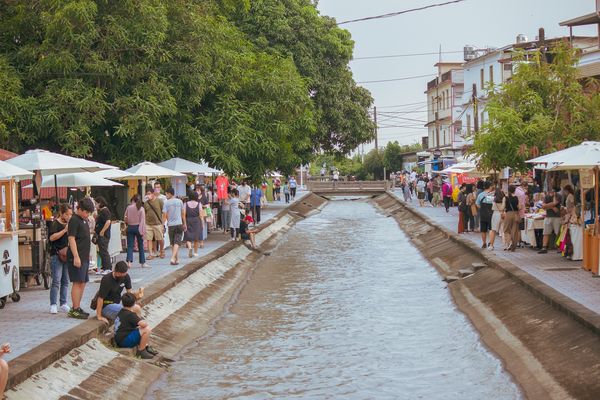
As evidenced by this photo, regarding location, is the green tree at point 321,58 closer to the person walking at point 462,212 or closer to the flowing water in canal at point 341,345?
the person walking at point 462,212

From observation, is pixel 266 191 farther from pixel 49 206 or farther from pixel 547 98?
pixel 49 206

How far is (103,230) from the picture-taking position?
62.1ft

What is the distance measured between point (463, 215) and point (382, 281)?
7847 mm

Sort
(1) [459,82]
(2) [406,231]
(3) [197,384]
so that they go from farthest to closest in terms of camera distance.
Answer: (1) [459,82]
(2) [406,231]
(3) [197,384]

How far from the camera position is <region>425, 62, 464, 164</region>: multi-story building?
80512mm

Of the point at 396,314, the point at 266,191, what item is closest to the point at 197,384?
the point at 396,314

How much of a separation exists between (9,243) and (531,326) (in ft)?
28.4

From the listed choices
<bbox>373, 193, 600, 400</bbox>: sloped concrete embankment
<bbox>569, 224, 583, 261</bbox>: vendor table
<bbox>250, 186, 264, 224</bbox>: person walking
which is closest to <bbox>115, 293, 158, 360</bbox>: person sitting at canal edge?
<bbox>373, 193, 600, 400</bbox>: sloped concrete embankment

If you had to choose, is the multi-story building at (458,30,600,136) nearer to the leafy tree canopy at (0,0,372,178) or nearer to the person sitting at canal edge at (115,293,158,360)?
the leafy tree canopy at (0,0,372,178)

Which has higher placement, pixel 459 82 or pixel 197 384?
pixel 459 82

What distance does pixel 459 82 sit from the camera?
86.0m

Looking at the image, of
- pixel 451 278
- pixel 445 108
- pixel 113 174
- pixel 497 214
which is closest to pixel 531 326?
pixel 451 278

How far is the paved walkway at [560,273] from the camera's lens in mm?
15863

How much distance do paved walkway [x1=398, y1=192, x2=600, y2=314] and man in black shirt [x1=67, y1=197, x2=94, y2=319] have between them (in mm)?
7715
